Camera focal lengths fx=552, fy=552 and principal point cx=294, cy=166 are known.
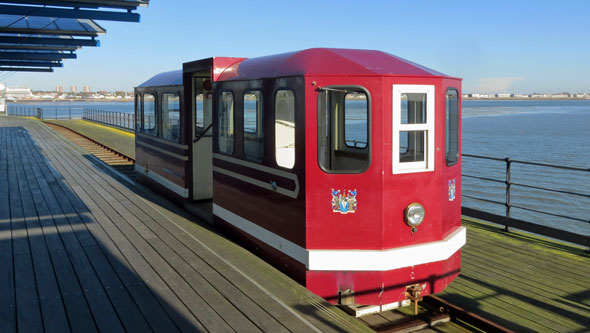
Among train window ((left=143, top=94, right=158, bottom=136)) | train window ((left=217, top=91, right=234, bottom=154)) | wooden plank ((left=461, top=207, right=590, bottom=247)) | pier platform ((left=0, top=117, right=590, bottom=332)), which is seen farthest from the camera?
train window ((left=143, top=94, right=158, bottom=136))

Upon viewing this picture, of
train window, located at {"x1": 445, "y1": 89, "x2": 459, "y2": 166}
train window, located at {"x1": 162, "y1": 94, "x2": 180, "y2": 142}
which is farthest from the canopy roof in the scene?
train window, located at {"x1": 445, "y1": 89, "x2": 459, "y2": 166}

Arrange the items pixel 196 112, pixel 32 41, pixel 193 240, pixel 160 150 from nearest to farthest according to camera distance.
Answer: pixel 193 240 → pixel 196 112 → pixel 160 150 → pixel 32 41

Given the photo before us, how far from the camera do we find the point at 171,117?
33.0 ft

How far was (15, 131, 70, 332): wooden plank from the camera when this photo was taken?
474 cm

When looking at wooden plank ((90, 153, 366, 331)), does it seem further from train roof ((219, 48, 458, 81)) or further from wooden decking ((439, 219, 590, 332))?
train roof ((219, 48, 458, 81))

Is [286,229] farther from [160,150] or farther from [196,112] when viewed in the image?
[160,150]

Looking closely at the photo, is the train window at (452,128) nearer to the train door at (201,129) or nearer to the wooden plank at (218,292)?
the wooden plank at (218,292)

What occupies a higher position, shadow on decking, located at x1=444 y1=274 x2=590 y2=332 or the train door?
the train door

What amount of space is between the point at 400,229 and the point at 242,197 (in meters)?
2.27

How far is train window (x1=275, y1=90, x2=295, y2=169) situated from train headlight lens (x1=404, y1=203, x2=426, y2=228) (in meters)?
1.35

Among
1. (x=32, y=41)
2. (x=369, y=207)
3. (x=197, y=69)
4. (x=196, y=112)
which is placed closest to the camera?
(x=369, y=207)

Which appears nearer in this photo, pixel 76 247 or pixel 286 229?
pixel 286 229

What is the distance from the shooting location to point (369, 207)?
5684 mm

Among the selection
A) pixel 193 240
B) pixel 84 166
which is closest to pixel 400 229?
pixel 193 240
